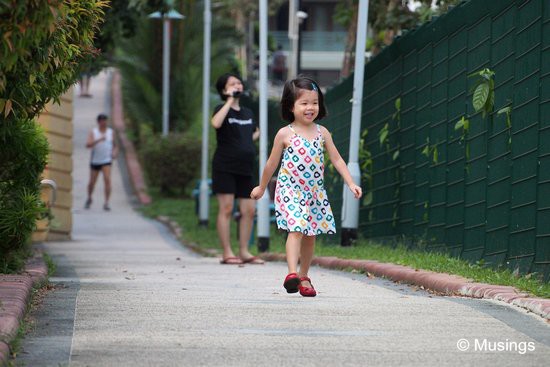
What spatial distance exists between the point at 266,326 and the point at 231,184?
7.04 metres

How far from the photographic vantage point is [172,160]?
101ft

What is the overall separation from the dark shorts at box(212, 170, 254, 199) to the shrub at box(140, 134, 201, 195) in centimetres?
1662

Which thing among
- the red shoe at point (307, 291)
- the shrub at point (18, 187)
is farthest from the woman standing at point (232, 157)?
the red shoe at point (307, 291)

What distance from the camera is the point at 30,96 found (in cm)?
777

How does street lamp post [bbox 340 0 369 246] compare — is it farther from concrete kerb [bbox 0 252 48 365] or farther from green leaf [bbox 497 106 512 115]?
concrete kerb [bbox 0 252 48 365]

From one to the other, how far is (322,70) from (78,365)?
2611 inches

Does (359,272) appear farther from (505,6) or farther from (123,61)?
(123,61)

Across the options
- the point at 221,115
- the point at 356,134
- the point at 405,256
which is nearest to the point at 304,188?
the point at 405,256

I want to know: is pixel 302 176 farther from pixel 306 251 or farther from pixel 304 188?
pixel 306 251

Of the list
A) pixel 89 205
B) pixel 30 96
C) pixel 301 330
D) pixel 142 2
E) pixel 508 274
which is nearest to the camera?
pixel 301 330

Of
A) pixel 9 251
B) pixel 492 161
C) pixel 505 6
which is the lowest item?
pixel 9 251

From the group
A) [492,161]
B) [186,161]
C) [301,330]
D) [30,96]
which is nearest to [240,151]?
[492,161]

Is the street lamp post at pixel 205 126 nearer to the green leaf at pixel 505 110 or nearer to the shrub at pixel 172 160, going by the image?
the shrub at pixel 172 160

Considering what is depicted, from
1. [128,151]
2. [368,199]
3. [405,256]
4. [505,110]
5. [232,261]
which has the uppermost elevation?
[505,110]
